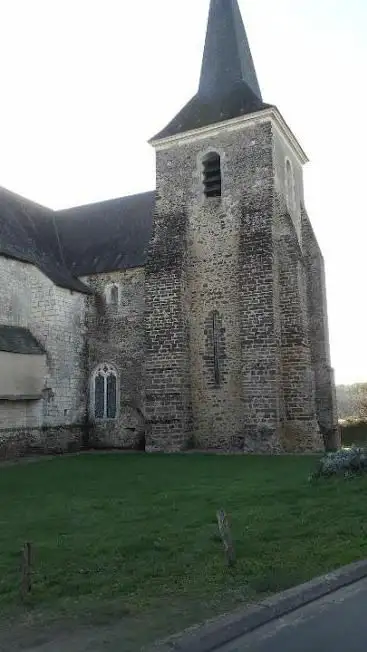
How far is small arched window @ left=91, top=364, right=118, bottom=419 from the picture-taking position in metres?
19.5

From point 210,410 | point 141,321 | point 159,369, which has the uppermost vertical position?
point 141,321

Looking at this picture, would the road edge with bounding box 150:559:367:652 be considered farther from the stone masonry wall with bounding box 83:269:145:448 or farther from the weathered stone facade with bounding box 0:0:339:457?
the stone masonry wall with bounding box 83:269:145:448

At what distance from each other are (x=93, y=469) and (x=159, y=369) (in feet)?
15.4

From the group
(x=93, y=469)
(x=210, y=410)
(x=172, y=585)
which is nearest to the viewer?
(x=172, y=585)

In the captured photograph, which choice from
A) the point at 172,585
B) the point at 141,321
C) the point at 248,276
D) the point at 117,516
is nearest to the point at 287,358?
the point at 248,276

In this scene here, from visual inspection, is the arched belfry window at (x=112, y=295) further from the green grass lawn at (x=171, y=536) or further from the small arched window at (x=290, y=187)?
the green grass lawn at (x=171, y=536)

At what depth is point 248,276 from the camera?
16969 mm

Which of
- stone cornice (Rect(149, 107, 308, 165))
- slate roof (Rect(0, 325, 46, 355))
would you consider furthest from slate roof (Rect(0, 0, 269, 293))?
slate roof (Rect(0, 325, 46, 355))

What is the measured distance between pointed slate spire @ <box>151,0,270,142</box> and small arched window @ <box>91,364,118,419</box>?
8.77 metres

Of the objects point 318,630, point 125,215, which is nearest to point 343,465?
point 318,630

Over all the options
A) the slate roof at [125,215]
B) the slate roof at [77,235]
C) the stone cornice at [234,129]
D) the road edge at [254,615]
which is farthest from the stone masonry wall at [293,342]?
the road edge at [254,615]

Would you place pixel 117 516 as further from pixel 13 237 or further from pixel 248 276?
pixel 13 237

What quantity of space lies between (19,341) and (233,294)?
23.4 feet

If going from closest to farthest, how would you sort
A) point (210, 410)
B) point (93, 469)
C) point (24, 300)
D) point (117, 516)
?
point (117, 516), point (93, 469), point (210, 410), point (24, 300)
